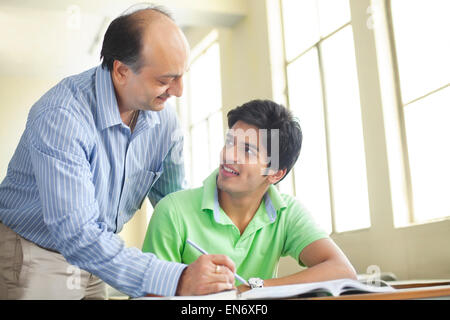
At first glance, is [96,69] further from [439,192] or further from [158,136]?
[439,192]

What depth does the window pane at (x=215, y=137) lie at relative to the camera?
532cm

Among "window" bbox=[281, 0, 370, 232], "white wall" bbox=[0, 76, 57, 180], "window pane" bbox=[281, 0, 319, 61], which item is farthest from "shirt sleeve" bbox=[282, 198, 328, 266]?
"white wall" bbox=[0, 76, 57, 180]

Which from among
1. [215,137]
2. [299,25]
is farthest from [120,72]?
[215,137]

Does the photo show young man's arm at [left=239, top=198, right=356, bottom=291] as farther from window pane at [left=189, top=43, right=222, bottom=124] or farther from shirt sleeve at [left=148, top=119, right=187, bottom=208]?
window pane at [left=189, top=43, right=222, bottom=124]

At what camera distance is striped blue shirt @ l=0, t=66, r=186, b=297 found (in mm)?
1095

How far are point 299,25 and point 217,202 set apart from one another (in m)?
3.05

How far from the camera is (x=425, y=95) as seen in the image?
293cm

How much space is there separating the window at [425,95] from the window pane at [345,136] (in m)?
0.38

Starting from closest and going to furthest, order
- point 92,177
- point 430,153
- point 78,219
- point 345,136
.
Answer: point 78,219, point 92,177, point 430,153, point 345,136

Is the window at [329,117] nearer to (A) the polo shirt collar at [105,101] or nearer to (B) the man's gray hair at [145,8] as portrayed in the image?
(B) the man's gray hair at [145,8]

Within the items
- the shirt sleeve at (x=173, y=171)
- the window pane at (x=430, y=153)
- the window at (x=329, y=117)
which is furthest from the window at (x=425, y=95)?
the shirt sleeve at (x=173, y=171)

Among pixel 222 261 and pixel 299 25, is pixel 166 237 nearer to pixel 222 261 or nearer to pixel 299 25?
pixel 222 261
